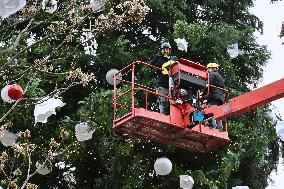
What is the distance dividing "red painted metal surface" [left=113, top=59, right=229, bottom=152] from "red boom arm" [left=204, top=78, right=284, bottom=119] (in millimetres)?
352

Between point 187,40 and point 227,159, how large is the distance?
8.81 ft

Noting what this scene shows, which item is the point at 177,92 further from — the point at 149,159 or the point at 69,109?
the point at 69,109

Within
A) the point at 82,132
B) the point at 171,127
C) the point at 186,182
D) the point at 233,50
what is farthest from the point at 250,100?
the point at 233,50

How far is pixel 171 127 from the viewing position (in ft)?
29.5

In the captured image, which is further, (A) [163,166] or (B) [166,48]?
(A) [163,166]

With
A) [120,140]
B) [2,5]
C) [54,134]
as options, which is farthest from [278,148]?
[2,5]

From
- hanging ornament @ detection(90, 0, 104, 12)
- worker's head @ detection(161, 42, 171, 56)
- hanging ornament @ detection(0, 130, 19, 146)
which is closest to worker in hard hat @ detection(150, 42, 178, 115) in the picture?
worker's head @ detection(161, 42, 171, 56)

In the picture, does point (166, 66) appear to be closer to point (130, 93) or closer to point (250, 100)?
point (250, 100)

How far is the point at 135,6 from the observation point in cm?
802

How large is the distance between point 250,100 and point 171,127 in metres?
1.26

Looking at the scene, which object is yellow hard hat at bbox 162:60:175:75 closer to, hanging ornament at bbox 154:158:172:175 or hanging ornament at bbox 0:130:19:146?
hanging ornament at bbox 154:158:172:175

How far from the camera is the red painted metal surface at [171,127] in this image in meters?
8.80

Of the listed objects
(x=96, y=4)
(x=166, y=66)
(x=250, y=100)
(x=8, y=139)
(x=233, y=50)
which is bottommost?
(x=250, y=100)

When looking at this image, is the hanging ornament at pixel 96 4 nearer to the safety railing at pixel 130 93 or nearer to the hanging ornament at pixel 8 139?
the safety railing at pixel 130 93
